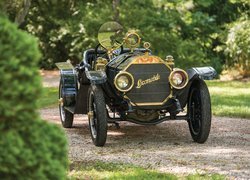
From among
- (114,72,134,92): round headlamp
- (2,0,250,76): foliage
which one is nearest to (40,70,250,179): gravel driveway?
(114,72,134,92): round headlamp

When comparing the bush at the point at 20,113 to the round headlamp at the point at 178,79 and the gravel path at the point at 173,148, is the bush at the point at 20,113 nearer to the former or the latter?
the gravel path at the point at 173,148

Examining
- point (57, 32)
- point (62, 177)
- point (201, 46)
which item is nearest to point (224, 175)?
point (62, 177)

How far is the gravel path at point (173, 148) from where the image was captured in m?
5.97

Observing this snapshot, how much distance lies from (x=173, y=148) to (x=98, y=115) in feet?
3.40

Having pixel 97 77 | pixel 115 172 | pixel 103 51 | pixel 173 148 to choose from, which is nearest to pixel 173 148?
pixel 173 148

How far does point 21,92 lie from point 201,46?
1952 centimetres

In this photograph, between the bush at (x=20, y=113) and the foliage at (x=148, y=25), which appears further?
the foliage at (x=148, y=25)

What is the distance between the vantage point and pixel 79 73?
8602 mm

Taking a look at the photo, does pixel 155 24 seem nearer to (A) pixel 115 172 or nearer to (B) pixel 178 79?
(B) pixel 178 79

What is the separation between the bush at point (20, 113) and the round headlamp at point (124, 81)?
3925 mm

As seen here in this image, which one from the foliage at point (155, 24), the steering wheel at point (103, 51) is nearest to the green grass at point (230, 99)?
the steering wheel at point (103, 51)

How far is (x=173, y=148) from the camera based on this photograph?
7.07m

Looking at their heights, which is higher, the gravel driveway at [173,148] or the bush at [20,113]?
the bush at [20,113]

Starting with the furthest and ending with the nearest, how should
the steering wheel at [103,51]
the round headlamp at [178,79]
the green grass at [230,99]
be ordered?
1. the green grass at [230,99]
2. the steering wheel at [103,51]
3. the round headlamp at [178,79]
